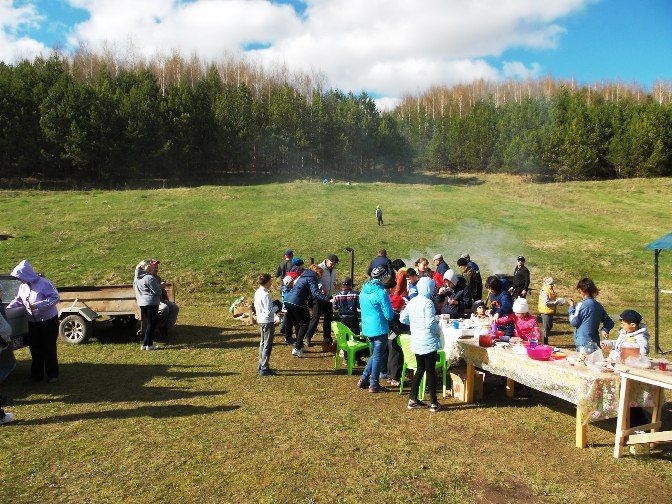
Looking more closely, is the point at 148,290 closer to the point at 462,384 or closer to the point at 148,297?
the point at 148,297

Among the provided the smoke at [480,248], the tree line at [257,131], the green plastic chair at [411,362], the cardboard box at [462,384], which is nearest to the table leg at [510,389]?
the cardboard box at [462,384]

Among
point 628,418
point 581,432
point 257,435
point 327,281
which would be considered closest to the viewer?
point 628,418

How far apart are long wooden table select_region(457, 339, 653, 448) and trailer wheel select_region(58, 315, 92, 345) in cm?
Result: 814

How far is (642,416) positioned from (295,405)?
4.38m

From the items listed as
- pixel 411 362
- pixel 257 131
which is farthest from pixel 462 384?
pixel 257 131

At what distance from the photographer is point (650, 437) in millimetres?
5496

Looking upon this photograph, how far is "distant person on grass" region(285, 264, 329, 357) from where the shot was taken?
977 centimetres

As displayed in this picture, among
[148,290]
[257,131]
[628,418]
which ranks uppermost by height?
[257,131]

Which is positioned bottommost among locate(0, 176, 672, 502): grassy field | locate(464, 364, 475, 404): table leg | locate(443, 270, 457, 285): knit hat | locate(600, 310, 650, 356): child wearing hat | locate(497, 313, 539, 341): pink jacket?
locate(0, 176, 672, 502): grassy field

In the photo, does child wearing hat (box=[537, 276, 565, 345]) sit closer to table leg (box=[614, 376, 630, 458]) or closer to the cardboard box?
the cardboard box

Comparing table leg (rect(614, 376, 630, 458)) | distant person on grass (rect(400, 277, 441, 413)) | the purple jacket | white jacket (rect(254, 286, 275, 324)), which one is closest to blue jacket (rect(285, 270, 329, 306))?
white jacket (rect(254, 286, 275, 324))

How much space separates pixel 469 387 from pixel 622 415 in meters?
2.17

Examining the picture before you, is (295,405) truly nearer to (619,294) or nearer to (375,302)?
(375,302)

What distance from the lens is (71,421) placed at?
6.63 metres
